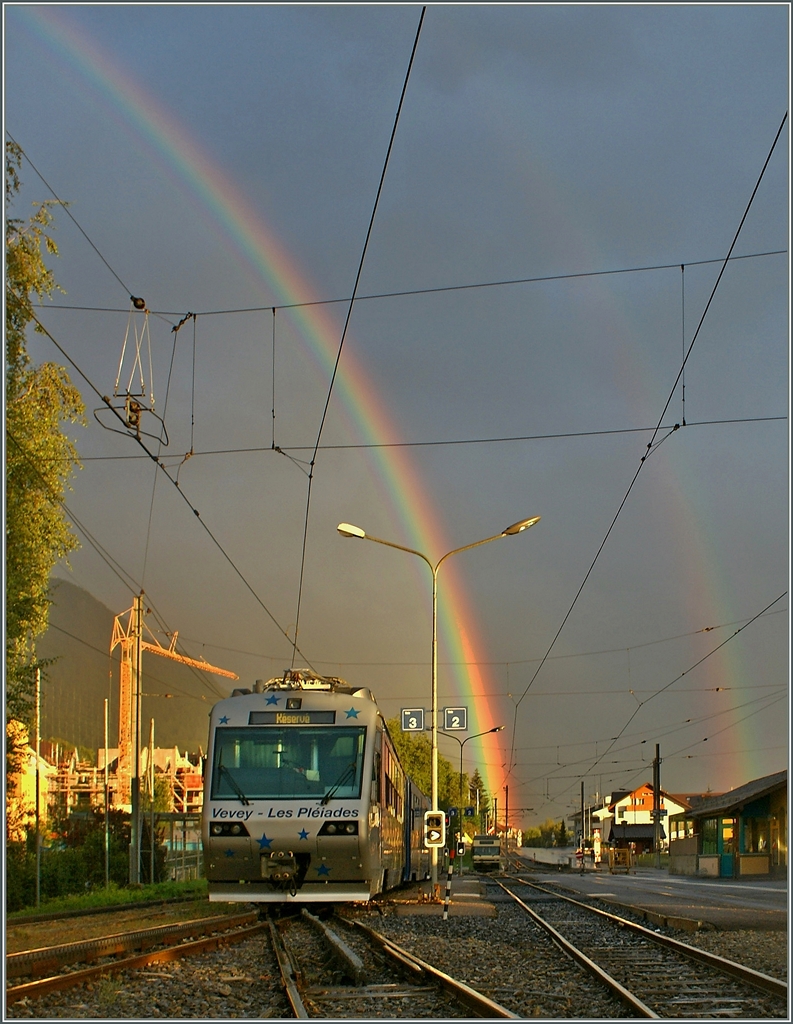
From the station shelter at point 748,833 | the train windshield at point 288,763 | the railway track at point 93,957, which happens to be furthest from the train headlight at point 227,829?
the station shelter at point 748,833

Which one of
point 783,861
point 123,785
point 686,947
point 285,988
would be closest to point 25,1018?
point 285,988

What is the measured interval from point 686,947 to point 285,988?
18.0ft

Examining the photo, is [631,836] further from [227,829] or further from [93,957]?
[93,957]

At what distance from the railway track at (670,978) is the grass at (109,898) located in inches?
469

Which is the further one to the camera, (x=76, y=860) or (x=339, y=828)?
(x=76, y=860)

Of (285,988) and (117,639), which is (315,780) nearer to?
(285,988)

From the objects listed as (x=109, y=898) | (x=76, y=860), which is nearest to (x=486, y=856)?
(x=76, y=860)

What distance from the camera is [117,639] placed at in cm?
9569

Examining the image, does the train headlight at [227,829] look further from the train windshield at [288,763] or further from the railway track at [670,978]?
the railway track at [670,978]

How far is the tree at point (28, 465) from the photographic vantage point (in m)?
20.5

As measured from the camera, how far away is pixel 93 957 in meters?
11.4

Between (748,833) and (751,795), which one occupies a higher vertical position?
(751,795)

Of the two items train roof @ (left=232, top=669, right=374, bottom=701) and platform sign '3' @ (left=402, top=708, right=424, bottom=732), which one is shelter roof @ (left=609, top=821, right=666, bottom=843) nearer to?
A: platform sign '3' @ (left=402, top=708, right=424, bottom=732)

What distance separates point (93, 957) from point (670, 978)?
5.71m
